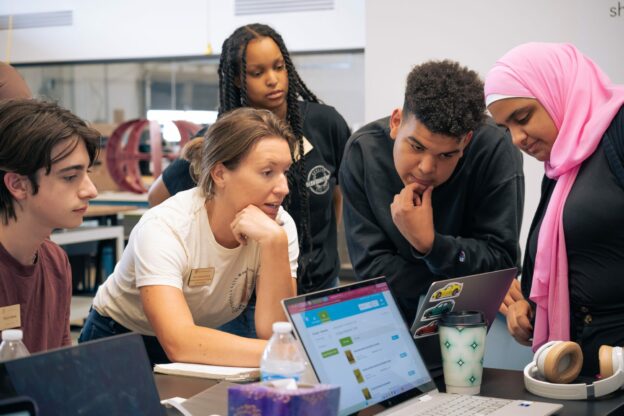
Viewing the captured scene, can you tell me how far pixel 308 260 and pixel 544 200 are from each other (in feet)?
2.82

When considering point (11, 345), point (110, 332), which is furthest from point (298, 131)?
point (11, 345)

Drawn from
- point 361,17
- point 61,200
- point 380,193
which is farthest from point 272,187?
point 361,17

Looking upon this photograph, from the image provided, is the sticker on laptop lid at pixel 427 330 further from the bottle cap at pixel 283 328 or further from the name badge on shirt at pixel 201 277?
the name badge on shirt at pixel 201 277

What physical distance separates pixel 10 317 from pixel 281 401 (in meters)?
0.91

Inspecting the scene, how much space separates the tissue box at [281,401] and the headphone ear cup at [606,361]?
2.50ft

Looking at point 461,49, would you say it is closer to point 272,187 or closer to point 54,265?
point 272,187

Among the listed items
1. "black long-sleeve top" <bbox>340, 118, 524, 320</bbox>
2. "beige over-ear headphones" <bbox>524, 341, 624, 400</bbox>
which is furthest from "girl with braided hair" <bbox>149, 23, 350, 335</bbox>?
"beige over-ear headphones" <bbox>524, 341, 624, 400</bbox>

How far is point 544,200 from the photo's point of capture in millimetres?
→ 2039

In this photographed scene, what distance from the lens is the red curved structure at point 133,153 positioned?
7.30 metres

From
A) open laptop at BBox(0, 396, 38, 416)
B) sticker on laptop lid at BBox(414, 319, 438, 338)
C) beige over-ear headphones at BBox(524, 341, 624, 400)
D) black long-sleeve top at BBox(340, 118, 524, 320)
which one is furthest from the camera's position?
black long-sleeve top at BBox(340, 118, 524, 320)

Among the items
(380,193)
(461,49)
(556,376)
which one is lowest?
(556,376)

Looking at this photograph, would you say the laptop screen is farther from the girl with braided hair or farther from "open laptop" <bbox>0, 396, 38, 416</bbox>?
the girl with braided hair

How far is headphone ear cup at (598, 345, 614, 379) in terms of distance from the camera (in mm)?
1672

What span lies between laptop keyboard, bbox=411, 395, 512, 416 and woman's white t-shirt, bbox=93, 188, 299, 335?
2.27ft
